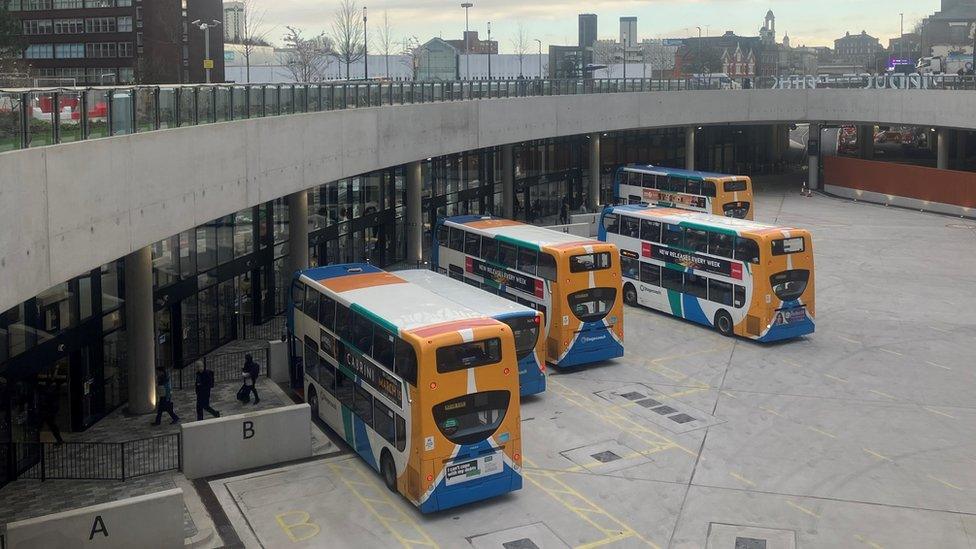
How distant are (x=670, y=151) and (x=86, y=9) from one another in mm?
46834

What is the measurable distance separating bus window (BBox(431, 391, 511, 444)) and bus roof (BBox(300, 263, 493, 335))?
1.19 meters

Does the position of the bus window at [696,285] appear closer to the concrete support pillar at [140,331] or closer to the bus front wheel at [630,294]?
the bus front wheel at [630,294]

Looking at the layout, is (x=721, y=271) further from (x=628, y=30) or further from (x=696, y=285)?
(x=628, y=30)

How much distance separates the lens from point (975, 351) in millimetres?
27359

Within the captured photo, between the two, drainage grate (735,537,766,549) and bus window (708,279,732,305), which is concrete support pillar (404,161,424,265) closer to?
bus window (708,279,732,305)

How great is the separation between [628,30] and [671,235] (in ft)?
505

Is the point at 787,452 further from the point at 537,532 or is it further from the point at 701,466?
the point at 537,532

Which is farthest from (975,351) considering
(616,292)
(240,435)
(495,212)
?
(495,212)

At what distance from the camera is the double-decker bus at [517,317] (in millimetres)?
21417

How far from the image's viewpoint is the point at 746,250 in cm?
2778

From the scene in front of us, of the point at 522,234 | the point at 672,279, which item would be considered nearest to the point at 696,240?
the point at 672,279

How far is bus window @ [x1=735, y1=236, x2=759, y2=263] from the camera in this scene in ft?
90.2

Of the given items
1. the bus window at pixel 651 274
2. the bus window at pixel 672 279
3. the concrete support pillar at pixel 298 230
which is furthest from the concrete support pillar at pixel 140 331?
the bus window at pixel 651 274

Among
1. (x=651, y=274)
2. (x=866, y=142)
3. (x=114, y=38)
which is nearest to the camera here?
(x=651, y=274)
